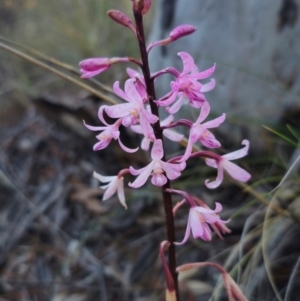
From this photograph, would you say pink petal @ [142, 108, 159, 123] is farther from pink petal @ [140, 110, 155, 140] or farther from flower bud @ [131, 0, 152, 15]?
flower bud @ [131, 0, 152, 15]

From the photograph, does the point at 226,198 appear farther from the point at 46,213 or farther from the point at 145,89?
the point at 145,89

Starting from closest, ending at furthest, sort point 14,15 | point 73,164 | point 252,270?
1. point 252,270
2. point 73,164
3. point 14,15

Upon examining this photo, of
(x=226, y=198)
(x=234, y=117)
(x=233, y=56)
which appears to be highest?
(x=233, y=56)

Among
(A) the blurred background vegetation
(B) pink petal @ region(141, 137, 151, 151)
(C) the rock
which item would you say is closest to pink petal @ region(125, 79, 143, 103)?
(B) pink petal @ region(141, 137, 151, 151)

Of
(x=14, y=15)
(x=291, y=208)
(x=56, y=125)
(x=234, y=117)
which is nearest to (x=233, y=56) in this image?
(x=234, y=117)

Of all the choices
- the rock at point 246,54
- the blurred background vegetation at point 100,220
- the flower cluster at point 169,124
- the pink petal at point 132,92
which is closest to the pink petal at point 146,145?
the flower cluster at point 169,124

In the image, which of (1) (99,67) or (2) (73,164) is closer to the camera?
(1) (99,67)

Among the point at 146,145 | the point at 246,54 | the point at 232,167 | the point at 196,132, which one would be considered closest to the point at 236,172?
the point at 232,167

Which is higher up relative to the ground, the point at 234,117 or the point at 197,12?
the point at 197,12
